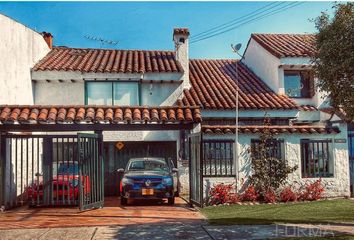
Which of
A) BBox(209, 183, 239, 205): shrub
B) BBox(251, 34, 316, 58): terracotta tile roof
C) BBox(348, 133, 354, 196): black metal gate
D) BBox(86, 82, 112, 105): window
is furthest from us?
BBox(251, 34, 316, 58): terracotta tile roof

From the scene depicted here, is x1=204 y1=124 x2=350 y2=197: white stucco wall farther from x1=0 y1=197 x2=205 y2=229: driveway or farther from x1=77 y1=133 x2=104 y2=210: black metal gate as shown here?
x1=77 y1=133 x2=104 y2=210: black metal gate

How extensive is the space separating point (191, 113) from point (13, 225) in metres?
6.12

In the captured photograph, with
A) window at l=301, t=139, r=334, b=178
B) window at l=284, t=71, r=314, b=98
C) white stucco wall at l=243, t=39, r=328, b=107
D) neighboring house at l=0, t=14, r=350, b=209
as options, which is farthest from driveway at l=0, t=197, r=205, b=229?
window at l=284, t=71, r=314, b=98

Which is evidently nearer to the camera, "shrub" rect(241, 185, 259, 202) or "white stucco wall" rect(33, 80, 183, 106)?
"shrub" rect(241, 185, 259, 202)

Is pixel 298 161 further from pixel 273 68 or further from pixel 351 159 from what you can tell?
pixel 273 68

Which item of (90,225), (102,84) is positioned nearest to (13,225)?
(90,225)

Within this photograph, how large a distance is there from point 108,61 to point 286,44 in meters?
9.07

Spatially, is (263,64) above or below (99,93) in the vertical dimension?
above

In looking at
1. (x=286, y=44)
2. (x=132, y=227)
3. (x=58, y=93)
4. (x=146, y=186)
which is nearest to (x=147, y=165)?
(x=146, y=186)

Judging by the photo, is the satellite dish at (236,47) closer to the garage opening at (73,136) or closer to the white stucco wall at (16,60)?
the garage opening at (73,136)

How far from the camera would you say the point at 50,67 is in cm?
1722

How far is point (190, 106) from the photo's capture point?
1336cm

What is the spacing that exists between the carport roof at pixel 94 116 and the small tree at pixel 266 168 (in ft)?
8.80

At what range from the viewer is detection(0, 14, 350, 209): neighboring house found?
12.9 meters
